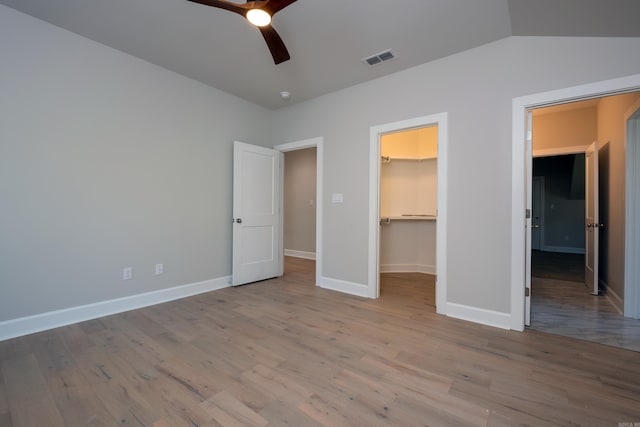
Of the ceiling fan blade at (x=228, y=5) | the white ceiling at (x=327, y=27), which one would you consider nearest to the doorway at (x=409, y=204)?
the white ceiling at (x=327, y=27)

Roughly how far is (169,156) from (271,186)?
4.96 feet

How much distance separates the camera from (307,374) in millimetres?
1836

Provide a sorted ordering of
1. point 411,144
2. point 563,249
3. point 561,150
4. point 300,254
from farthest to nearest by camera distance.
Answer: point 563,249
point 300,254
point 411,144
point 561,150

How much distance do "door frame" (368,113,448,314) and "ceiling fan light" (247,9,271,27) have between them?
1.91 m

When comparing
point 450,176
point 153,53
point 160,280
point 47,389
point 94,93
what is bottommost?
point 47,389

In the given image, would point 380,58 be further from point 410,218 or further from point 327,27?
point 410,218

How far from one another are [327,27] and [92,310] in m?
3.62

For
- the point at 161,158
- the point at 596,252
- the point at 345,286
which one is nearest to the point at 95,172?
the point at 161,158

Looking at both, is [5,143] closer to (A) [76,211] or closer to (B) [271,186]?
(A) [76,211]

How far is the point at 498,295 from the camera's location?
2.62 metres

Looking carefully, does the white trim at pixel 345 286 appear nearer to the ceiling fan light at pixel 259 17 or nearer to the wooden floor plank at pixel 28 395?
the wooden floor plank at pixel 28 395

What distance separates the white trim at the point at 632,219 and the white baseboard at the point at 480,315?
Result: 1.44 m

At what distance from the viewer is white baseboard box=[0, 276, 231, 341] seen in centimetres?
236

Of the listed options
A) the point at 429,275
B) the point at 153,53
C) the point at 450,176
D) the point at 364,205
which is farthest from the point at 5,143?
the point at 429,275
